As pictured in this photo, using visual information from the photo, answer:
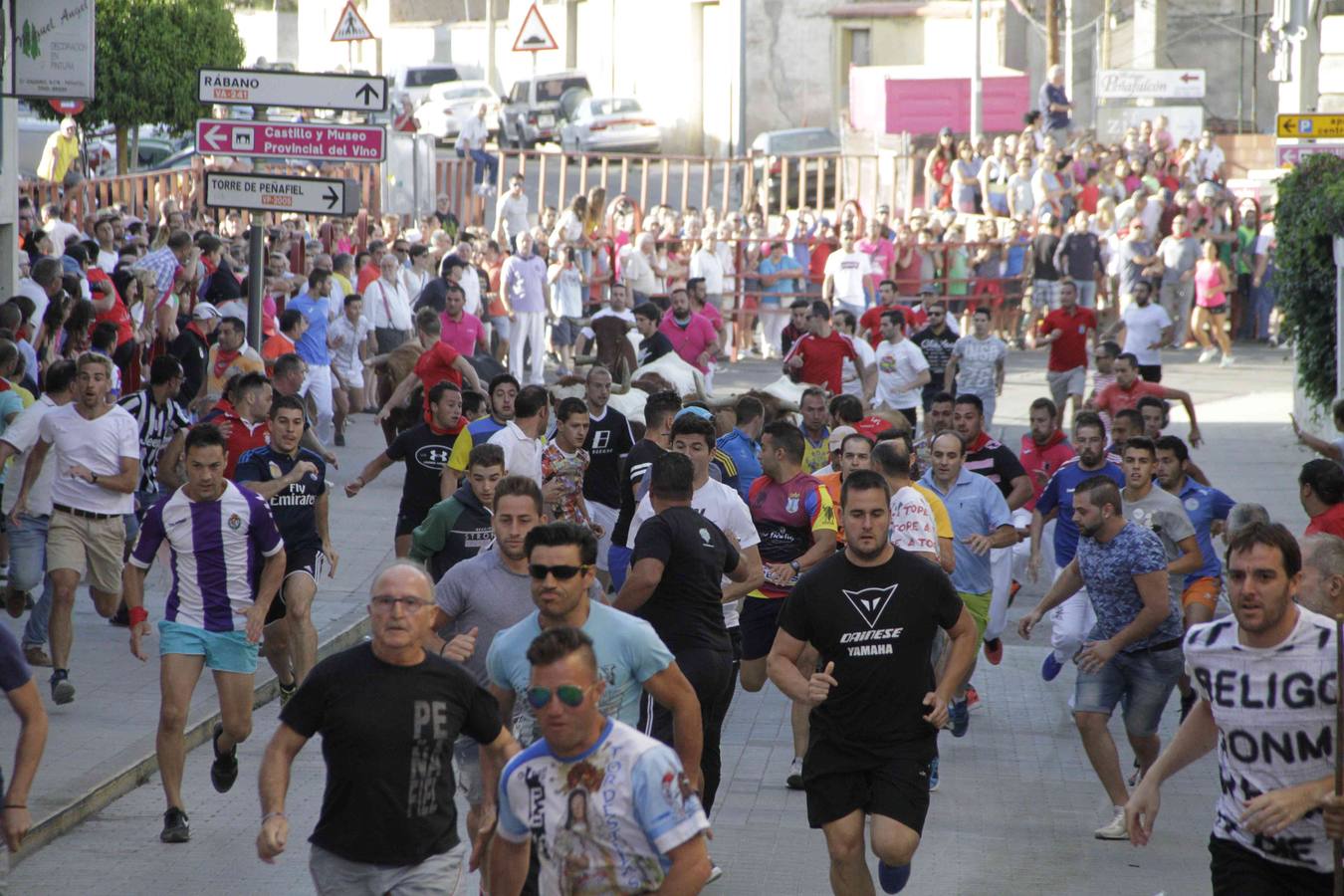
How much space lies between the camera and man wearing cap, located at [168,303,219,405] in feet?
49.8

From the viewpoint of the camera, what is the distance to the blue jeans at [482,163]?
112ft

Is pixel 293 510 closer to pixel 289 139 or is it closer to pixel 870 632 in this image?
pixel 870 632

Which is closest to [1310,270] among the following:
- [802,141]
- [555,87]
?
[802,141]

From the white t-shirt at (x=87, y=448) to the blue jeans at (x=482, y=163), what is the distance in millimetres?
Result: 23545

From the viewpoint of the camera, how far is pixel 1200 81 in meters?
41.8

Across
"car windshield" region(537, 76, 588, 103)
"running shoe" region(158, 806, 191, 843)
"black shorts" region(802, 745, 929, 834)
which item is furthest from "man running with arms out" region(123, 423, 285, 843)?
"car windshield" region(537, 76, 588, 103)

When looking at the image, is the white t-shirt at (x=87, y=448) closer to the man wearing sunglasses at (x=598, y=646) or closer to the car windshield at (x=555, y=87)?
the man wearing sunglasses at (x=598, y=646)

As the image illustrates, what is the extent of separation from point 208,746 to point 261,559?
6.74ft

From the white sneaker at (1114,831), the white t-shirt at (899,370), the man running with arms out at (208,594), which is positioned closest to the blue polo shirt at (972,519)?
the white sneaker at (1114,831)

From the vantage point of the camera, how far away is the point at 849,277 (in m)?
26.7

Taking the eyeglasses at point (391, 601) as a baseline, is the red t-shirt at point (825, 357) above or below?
above

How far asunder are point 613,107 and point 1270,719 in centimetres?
4151

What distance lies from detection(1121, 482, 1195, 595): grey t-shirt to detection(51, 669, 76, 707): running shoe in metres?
5.51

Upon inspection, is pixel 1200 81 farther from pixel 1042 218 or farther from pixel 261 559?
pixel 261 559
